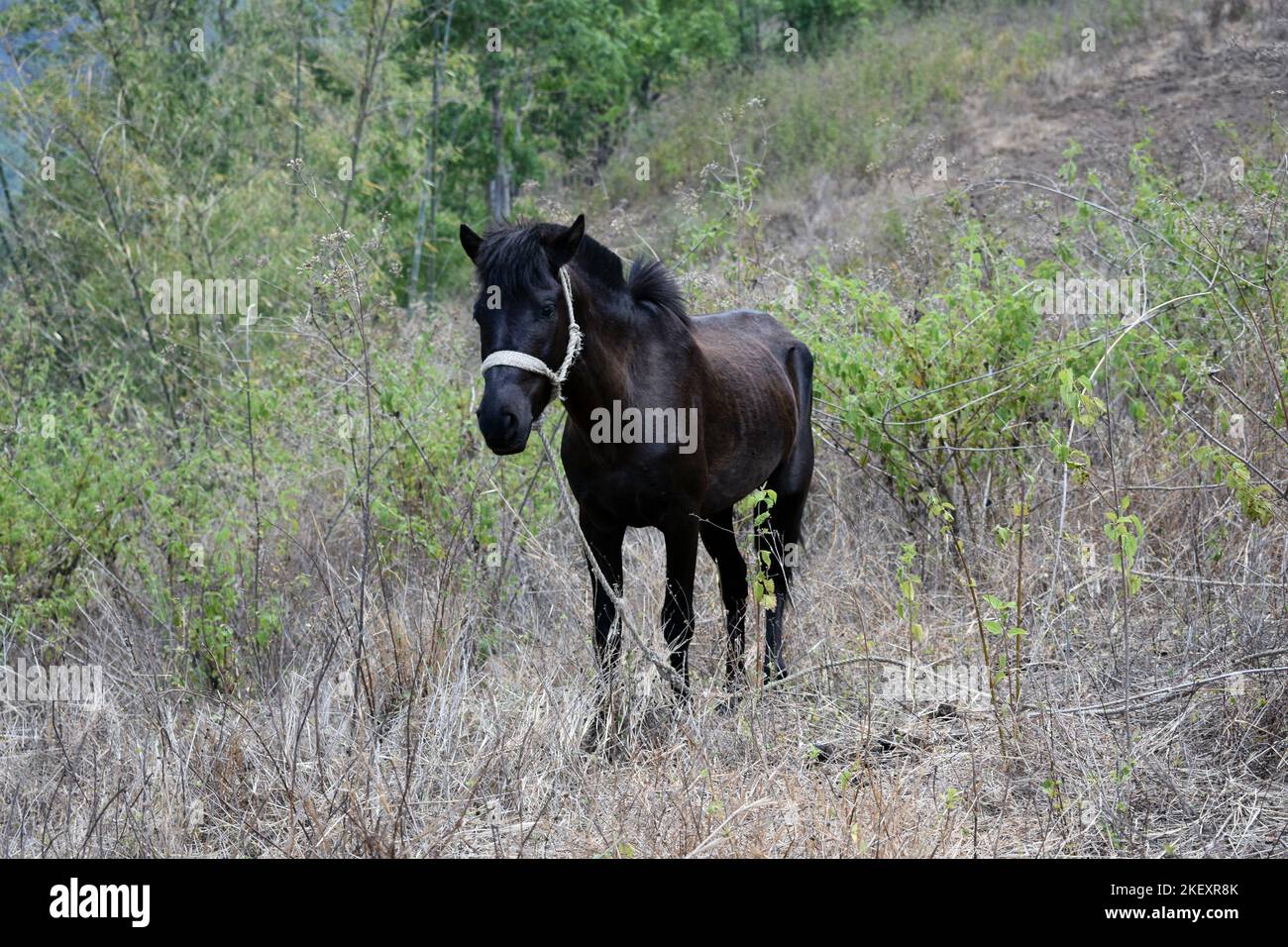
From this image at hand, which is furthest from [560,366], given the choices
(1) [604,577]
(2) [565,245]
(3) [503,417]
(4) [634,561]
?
(4) [634,561]

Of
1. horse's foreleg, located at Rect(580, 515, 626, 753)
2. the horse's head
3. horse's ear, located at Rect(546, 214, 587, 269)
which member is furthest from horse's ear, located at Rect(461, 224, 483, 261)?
horse's foreleg, located at Rect(580, 515, 626, 753)

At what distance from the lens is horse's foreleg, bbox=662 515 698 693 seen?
4.98m

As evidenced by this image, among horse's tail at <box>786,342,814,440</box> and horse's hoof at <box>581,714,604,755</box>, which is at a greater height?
horse's tail at <box>786,342,814,440</box>

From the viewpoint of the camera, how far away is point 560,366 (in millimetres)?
4469

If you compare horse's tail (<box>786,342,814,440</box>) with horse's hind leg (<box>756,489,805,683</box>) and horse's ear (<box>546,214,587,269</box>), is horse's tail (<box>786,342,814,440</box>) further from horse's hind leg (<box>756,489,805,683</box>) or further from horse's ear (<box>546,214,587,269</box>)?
horse's ear (<box>546,214,587,269</box>)

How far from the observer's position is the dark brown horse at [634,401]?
4.26 meters

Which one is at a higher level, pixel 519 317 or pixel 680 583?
pixel 519 317

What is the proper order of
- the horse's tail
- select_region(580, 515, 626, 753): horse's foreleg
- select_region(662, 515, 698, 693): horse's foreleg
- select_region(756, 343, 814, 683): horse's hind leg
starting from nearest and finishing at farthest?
select_region(580, 515, 626, 753): horse's foreleg
select_region(662, 515, 698, 693): horse's foreleg
select_region(756, 343, 814, 683): horse's hind leg
the horse's tail

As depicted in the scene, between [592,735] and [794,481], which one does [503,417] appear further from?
[794,481]

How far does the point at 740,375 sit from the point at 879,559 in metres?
1.54

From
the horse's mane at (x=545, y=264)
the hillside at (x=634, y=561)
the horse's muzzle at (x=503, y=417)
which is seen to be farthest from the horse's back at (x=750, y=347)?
the horse's muzzle at (x=503, y=417)

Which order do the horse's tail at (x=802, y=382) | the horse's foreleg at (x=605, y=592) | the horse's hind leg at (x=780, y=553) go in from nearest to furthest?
the horse's foreleg at (x=605, y=592) < the horse's hind leg at (x=780, y=553) < the horse's tail at (x=802, y=382)

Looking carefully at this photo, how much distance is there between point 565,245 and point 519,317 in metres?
0.39

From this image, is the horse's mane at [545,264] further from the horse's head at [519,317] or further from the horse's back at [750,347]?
the horse's back at [750,347]
